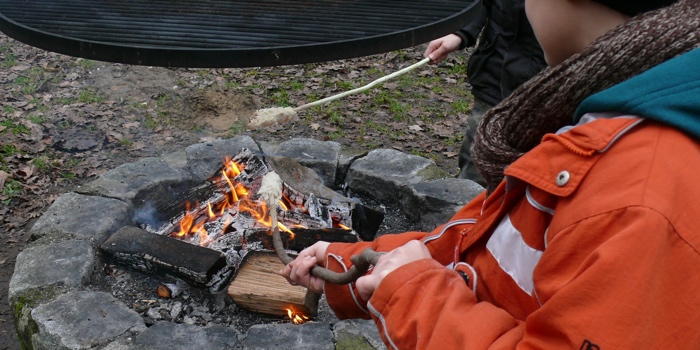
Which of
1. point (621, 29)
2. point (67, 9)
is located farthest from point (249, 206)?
point (621, 29)

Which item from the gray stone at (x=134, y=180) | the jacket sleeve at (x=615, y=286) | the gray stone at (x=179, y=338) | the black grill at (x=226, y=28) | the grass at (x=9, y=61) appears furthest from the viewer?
the grass at (x=9, y=61)

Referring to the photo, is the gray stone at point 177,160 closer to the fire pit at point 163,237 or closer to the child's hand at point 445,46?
the fire pit at point 163,237

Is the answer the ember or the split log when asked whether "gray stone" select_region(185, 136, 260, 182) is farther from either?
the split log

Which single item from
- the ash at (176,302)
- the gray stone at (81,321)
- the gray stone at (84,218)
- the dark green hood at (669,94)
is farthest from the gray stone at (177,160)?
the dark green hood at (669,94)

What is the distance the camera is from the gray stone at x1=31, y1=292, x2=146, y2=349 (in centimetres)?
243

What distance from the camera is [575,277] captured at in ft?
3.46

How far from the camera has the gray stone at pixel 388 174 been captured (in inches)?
143

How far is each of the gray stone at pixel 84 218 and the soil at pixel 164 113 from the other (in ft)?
3.28

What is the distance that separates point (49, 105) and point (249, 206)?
3.23 m

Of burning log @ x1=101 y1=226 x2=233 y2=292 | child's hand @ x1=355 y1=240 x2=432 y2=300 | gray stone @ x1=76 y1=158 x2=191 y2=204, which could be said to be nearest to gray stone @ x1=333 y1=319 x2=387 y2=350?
burning log @ x1=101 y1=226 x2=233 y2=292

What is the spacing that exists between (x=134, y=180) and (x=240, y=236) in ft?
2.35

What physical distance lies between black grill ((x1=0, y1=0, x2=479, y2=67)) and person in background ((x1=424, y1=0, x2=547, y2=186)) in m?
0.97

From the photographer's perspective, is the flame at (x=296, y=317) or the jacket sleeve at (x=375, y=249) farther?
the flame at (x=296, y=317)

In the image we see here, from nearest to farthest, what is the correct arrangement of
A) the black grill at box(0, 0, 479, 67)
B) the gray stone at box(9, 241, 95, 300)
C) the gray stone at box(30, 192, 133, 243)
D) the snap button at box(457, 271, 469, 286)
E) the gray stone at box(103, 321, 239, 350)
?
the snap button at box(457, 271, 469, 286)
the black grill at box(0, 0, 479, 67)
the gray stone at box(103, 321, 239, 350)
the gray stone at box(9, 241, 95, 300)
the gray stone at box(30, 192, 133, 243)
